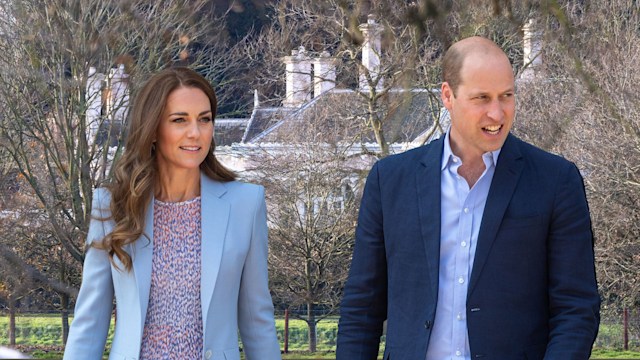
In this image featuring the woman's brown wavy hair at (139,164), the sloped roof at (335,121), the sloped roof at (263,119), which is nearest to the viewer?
the woman's brown wavy hair at (139,164)

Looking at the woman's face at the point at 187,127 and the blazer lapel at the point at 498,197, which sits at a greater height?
the woman's face at the point at 187,127

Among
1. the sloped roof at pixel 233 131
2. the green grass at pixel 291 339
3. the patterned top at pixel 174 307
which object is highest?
the sloped roof at pixel 233 131

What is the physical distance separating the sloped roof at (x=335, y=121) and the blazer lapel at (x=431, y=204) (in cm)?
1495

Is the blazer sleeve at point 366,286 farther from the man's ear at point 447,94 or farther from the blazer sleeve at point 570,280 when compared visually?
the blazer sleeve at point 570,280

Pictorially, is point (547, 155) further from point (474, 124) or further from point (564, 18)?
point (564, 18)

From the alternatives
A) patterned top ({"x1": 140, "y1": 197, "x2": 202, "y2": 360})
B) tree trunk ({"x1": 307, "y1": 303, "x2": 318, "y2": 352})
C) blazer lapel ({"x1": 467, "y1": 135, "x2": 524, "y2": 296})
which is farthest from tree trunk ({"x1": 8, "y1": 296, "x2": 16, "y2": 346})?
blazer lapel ({"x1": 467, "y1": 135, "x2": 524, "y2": 296})

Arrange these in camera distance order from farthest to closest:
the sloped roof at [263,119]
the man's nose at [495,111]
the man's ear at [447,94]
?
1. the sloped roof at [263,119]
2. the man's ear at [447,94]
3. the man's nose at [495,111]

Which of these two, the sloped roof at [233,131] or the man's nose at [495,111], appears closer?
the man's nose at [495,111]

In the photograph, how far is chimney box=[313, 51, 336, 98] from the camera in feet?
57.6

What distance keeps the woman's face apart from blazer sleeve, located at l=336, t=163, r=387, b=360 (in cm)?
44

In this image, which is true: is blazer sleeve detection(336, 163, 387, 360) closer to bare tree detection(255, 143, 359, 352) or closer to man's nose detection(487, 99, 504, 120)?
man's nose detection(487, 99, 504, 120)

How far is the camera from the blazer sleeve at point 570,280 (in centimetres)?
270

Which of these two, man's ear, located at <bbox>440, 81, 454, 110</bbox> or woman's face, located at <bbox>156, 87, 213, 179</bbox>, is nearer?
man's ear, located at <bbox>440, 81, 454, 110</bbox>

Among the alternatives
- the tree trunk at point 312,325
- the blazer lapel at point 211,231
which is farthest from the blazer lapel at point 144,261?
the tree trunk at point 312,325
